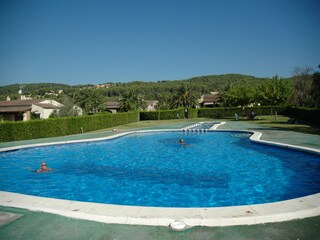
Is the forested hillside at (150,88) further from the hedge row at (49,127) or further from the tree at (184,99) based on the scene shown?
the hedge row at (49,127)

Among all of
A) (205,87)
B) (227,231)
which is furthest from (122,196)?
(205,87)

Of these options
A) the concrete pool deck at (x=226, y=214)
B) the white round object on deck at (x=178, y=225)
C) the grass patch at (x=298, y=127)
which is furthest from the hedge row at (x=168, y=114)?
the white round object on deck at (x=178, y=225)

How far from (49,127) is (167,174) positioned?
1732 centimetres

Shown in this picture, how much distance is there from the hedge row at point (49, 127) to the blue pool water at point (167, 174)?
5.08 metres

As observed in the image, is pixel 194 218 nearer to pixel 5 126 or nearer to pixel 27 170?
pixel 27 170

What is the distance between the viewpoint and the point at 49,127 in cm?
2584

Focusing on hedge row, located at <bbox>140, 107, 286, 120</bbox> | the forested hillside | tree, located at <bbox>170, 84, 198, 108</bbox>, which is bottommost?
hedge row, located at <bbox>140, 107, 286, 120</bbox>

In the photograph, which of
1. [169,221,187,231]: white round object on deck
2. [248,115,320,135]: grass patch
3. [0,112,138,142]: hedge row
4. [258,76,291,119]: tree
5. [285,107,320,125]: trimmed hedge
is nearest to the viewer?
[169,221,187,231]: white round object on deck

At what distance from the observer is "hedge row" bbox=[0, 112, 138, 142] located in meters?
22.8

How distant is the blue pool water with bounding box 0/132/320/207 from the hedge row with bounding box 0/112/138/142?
508 centimetres

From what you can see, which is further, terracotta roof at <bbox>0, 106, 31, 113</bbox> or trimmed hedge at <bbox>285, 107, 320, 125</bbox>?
terracotta roof at <bbox>0, 106, 31, 113</bbox>

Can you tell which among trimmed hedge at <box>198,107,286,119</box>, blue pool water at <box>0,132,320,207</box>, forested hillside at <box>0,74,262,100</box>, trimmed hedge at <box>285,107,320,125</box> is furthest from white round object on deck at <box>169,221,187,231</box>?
forested hillside at <box>0,74,262,100</box>

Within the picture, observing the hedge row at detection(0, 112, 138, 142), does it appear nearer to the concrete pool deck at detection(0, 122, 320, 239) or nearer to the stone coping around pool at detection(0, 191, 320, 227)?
the stone coping around pool at detection(0, 191, 320, 227)

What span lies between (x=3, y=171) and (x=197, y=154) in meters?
11.4
